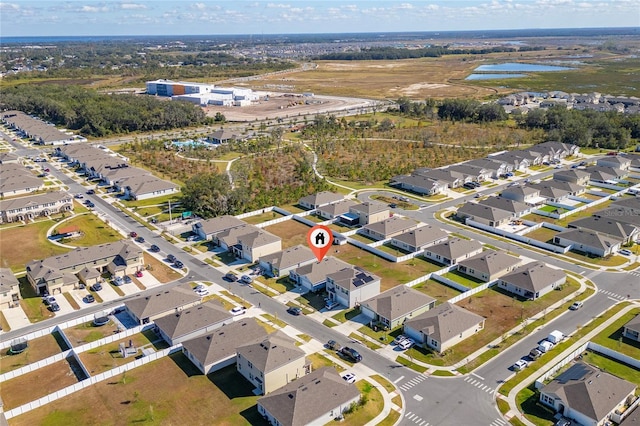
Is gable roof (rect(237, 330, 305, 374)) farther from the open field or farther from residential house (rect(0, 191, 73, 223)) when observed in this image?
residential house (rect(0, 191, 73, 223))

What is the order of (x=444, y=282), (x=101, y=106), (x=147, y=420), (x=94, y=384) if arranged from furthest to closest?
(x=101, y=106) < (x=444, y=282) < (x=94, y=384) < (x=147, y=420)

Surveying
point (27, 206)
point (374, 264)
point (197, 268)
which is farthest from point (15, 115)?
point (374, 264)

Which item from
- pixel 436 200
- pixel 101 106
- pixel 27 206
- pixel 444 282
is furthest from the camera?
pixel 101 106

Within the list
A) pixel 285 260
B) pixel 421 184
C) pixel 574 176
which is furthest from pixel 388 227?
pixel 574 176

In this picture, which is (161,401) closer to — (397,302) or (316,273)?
(316,273)

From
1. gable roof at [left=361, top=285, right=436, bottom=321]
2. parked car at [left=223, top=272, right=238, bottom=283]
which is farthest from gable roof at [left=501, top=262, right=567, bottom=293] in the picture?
parked car at [left=223, top=272, right=238, bottom=283]

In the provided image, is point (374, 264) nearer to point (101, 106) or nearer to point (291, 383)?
point (291, 383)

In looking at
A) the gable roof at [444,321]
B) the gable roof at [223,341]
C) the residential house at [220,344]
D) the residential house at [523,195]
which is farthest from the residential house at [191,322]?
the residential house at [523,195]
